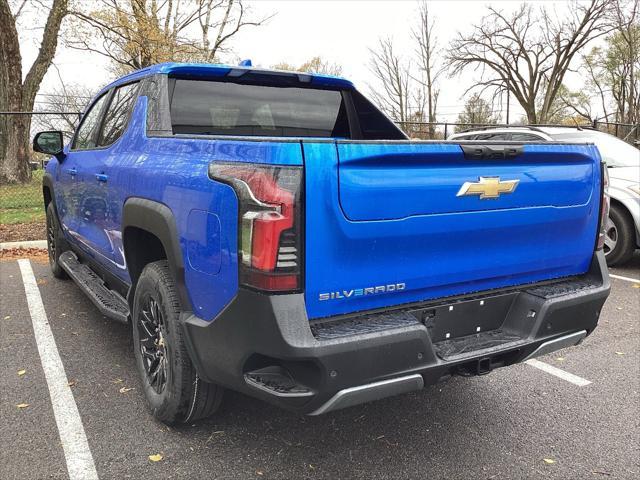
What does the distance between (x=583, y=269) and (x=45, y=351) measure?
3695 millimetres

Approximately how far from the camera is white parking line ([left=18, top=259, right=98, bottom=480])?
2605mm

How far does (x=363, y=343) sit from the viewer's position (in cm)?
207

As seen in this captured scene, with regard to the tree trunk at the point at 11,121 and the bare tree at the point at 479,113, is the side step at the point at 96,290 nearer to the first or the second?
the tree trunk at the point at 11,121

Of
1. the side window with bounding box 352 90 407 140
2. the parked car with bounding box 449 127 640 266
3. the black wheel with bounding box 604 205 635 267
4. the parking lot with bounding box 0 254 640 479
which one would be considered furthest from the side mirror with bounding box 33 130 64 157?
the black wheel with bounding box 604 205 635 267

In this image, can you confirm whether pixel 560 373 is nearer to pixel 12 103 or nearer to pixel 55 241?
pixel 55 241

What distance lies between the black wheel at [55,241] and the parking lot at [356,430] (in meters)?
1.71

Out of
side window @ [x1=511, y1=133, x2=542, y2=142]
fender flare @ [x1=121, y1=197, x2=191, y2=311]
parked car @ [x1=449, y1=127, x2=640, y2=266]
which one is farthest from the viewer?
side window @ [x1=511, y1=133, x2=542, y2=142]

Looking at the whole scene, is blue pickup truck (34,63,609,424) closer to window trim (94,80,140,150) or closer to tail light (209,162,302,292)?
tail light (209,162,302,292)

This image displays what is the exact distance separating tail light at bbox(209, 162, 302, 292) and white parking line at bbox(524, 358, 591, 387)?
2522 mm

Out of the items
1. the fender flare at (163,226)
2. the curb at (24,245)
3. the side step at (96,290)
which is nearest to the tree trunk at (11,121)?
the curb at (24,245)

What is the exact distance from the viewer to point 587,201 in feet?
9.10

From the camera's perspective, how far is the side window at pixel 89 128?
4320mm

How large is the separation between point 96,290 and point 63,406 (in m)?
1.05

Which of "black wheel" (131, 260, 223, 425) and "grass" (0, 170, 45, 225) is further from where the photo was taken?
"grass" (0, 170, 45, 225)
